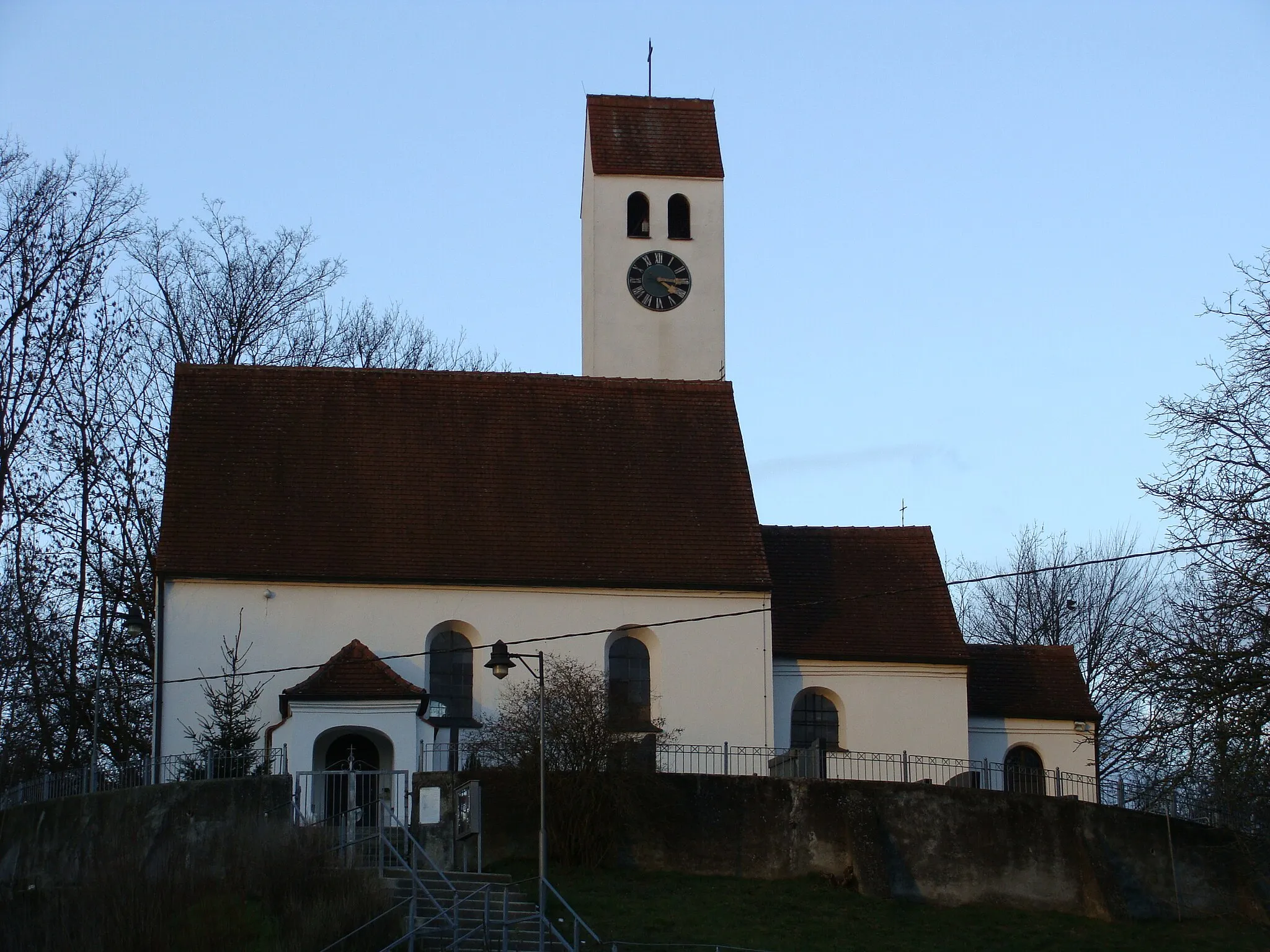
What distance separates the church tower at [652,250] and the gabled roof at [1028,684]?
29.1ft

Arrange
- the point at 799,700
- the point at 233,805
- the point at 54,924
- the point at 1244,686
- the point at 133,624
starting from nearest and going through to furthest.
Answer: the point at 1244,686 → the point at 54,924 → the point at 233,805 → the point at 133,624 → the point at 799,700

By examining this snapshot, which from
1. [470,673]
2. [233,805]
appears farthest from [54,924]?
[470,673]

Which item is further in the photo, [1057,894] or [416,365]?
[416,365]

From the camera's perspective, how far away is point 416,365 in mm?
50594

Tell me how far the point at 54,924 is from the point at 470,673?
10.5m

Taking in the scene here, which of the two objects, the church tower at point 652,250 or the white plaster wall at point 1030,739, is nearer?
the white plaster wall at point 1030,739

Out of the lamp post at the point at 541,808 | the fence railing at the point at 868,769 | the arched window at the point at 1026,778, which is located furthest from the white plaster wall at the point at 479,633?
the lamp post at the point at 541,808

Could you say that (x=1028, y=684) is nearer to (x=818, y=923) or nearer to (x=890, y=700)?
(x=890, y=700)

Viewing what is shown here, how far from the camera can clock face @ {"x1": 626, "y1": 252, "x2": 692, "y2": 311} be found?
39.9 metres

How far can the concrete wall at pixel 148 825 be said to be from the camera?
24.6 metres

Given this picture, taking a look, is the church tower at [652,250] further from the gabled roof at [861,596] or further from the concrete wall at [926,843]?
the concrete wall at [926,843]

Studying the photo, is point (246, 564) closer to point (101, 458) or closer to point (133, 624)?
point (133, 624)

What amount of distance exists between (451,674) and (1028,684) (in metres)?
12.5

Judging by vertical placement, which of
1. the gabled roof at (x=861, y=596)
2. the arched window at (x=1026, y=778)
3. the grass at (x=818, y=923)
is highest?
the gabled roof at (x=861, y=596)
